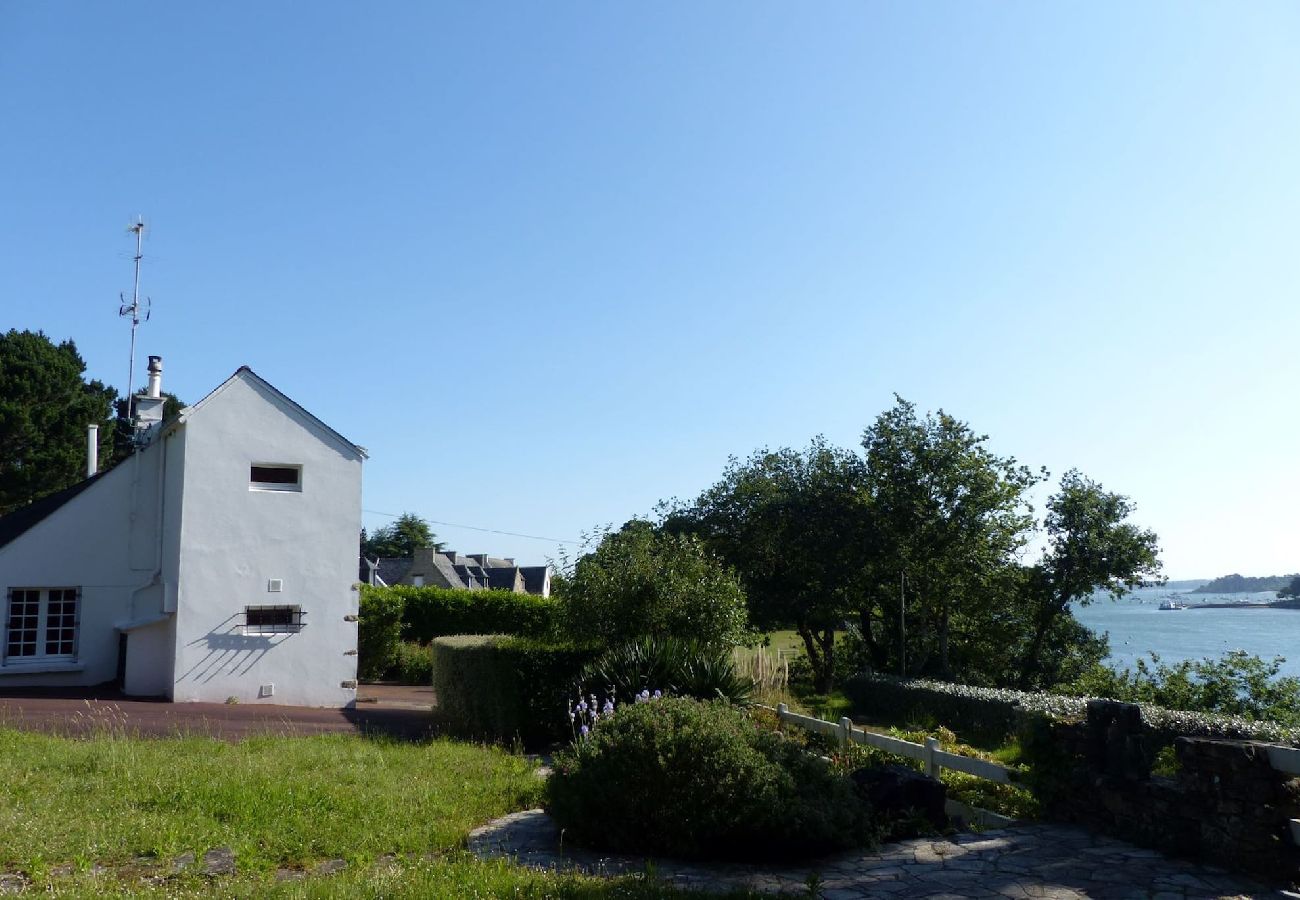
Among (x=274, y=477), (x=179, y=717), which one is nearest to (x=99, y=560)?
(x=274, y=477)

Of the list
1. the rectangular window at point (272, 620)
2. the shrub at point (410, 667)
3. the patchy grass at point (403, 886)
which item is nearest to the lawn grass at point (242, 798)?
the patchy grass at point (403, 886)

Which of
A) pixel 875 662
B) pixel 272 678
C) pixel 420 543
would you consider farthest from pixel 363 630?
pixel 420 543

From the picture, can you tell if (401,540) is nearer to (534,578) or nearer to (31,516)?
(534,578)

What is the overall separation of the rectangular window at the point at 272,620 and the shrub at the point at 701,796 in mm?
12873

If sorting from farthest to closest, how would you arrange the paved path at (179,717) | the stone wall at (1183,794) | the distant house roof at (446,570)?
the distant house roof at (446,570), the paved path at (179,717), the stone wall at (1183,794)

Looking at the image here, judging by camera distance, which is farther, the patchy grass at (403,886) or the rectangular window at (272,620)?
the rectangular window at (272,620)

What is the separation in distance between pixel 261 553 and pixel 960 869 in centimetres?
1586

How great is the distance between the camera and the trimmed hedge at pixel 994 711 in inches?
505

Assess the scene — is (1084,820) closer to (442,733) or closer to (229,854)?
(229,854)

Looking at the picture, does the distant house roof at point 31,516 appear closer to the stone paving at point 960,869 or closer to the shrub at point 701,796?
the stone paving at point 960,869

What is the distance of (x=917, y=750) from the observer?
10.1 m

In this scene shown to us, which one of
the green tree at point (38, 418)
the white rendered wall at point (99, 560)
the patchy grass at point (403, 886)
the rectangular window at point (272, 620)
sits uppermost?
the green tree at point (38, 418)

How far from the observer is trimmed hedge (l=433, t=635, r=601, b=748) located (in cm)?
1391

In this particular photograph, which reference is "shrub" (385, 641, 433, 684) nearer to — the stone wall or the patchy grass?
the patchy grass
